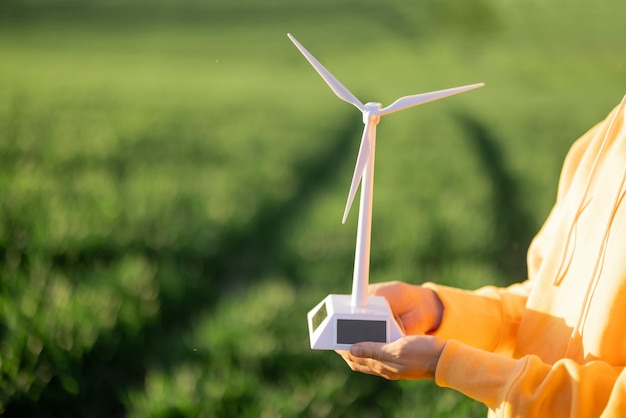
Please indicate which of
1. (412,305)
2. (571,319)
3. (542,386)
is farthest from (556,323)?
(412,305)

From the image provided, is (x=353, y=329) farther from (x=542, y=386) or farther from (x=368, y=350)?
(x=542, y=386)

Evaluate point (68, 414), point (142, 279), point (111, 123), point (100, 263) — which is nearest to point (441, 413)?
point (68, 414)

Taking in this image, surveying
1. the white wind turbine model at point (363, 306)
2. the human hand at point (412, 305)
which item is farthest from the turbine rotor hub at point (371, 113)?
the human hand at point (412, 305)

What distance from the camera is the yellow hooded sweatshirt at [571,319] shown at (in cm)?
162

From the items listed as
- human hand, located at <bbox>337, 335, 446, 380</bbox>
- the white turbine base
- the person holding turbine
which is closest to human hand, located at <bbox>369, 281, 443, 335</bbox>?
the person holding turbine

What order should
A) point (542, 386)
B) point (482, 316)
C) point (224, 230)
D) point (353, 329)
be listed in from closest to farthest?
point (542, 386) → point (353, 329) → point (482, 316) → point (224, 230)

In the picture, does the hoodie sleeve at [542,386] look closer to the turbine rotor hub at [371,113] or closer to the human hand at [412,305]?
the human hand at [412,305]

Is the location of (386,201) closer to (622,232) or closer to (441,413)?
(441,413)

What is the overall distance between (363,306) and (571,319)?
0.45m

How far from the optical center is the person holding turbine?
63.9 inches

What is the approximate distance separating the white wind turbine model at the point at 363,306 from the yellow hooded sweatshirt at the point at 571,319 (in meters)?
0.20

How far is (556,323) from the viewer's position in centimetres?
182

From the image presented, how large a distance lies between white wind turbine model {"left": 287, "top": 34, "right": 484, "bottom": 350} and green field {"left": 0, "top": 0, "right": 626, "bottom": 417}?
60 cm

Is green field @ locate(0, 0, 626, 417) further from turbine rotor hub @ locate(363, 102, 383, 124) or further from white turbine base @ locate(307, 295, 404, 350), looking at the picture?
white turbine base @ locate(307, 295, 404, 350)
